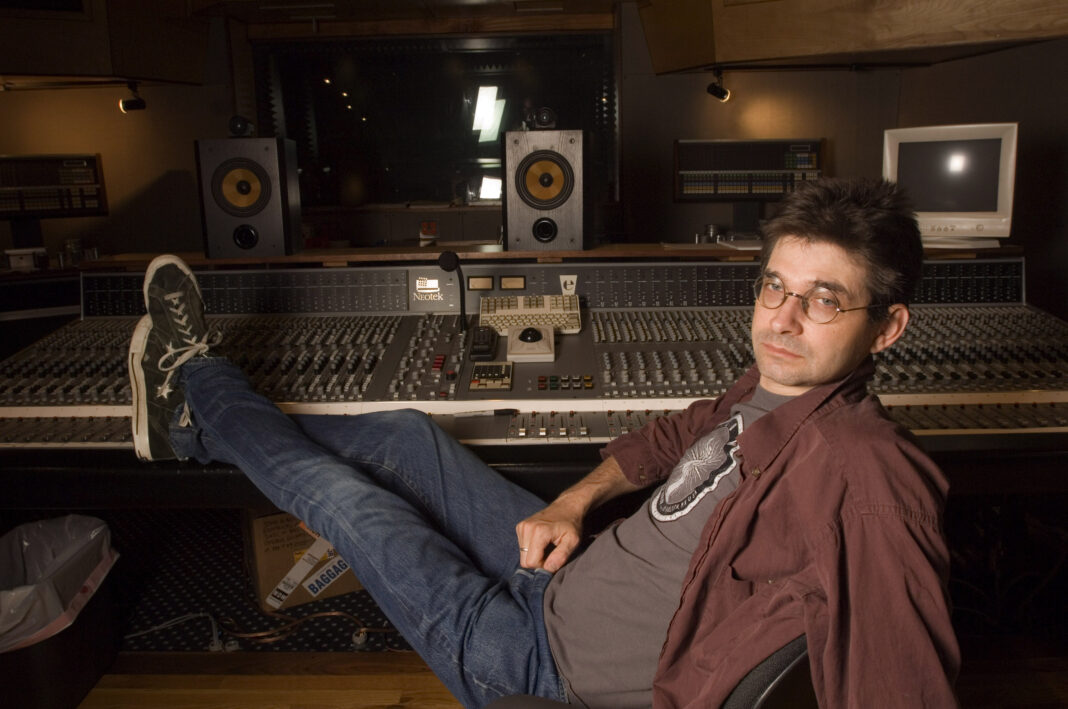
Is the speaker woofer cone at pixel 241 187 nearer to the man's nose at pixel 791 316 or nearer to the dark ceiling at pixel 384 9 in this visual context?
the dark ceiling at pixel 384 9

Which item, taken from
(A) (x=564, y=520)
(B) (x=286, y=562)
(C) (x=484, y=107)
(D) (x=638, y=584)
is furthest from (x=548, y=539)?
(C) (x=484, y=107)

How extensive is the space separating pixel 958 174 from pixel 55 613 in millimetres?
2860

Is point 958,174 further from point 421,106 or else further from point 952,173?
point 421,106

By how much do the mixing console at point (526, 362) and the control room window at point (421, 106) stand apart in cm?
272

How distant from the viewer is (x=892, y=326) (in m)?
1.04

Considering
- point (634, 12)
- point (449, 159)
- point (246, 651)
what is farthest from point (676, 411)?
point (449, 159)

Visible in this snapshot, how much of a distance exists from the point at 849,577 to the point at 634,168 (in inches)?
156

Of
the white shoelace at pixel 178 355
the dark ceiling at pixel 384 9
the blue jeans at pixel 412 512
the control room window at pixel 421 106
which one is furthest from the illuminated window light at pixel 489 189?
the blue jeans at pixel 412 512

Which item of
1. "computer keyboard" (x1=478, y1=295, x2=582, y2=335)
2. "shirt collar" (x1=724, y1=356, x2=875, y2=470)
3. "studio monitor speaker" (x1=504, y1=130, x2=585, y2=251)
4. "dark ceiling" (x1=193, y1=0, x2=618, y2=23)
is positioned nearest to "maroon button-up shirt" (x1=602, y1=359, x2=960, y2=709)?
"shirt collar" (x1=724, y1=356, x2=875, y2=470)

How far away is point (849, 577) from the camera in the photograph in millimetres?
805

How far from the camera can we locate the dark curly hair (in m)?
1.01

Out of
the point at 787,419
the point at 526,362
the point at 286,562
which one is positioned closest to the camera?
the point at 787,419

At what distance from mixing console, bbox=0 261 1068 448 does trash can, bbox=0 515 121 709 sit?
15.7 inches

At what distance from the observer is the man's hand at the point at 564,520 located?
1.33 metres
